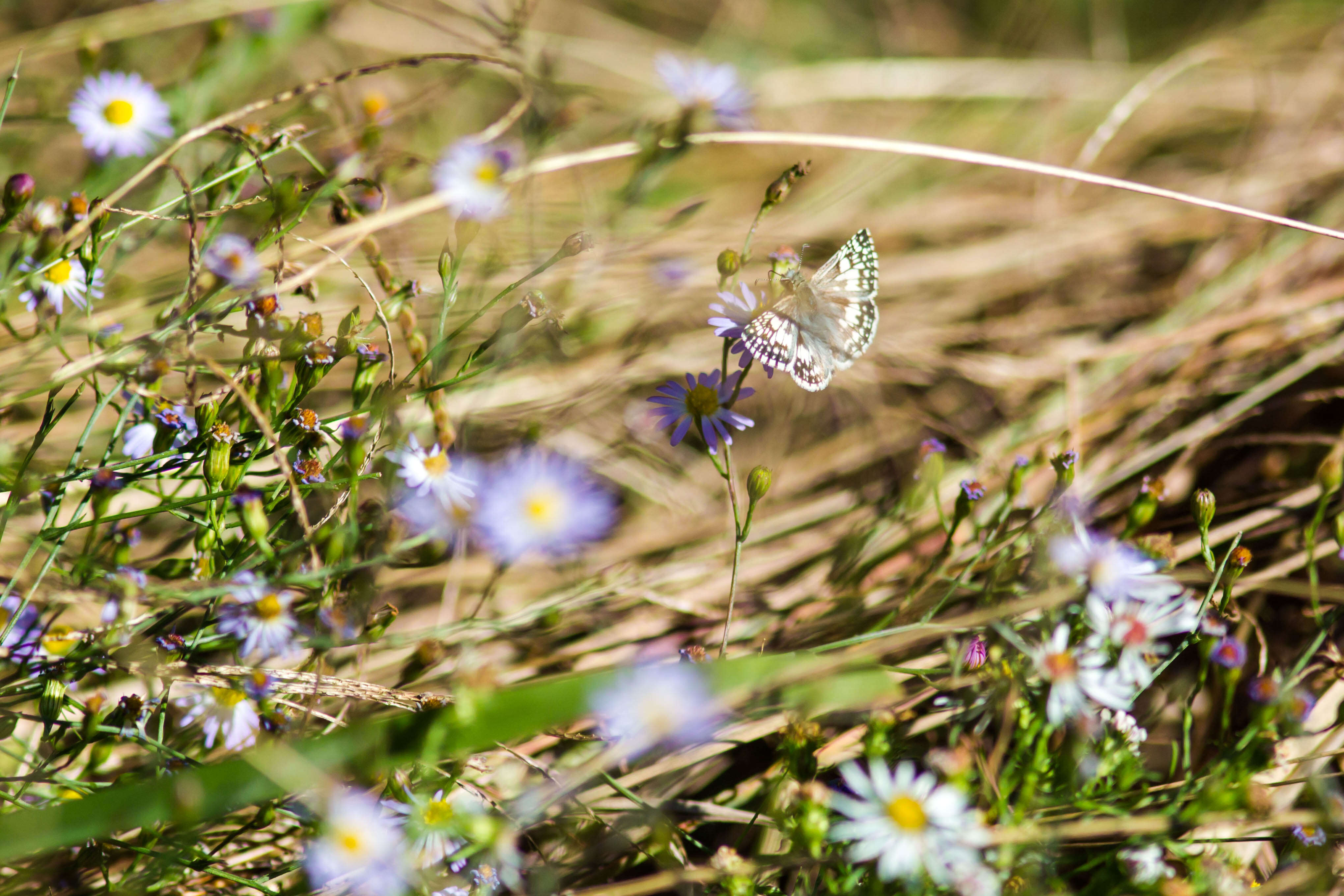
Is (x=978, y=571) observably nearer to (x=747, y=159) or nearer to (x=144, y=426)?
(x=144, y=426)

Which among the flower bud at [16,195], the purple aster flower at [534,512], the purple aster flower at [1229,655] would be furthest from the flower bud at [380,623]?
the purple aster flower at [1229,655]

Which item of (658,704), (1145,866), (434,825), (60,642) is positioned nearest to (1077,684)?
(1145,866)

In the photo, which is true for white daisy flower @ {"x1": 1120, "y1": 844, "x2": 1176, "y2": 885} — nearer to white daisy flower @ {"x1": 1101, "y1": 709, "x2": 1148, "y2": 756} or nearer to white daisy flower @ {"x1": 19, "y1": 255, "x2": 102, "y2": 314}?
white daisy flower @ {"x1": 1101, "y1": 709, "x2": 1148, "y2": 756}

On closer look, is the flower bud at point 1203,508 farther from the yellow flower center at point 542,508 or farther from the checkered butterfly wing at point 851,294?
the yellow flower center at point 542,508

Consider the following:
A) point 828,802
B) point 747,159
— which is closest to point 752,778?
point 828,802

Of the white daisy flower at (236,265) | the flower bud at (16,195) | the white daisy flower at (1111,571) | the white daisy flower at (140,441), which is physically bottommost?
the white daisy flower at (1111,571)

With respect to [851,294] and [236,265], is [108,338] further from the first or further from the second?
[851,294]
